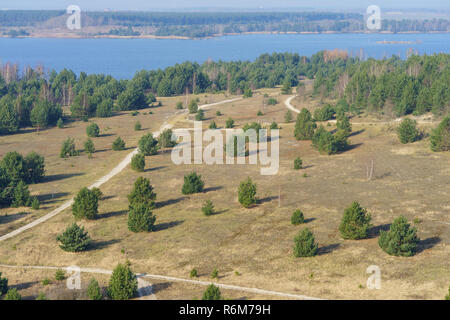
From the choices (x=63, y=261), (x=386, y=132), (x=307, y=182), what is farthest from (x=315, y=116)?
(x=63, y=261)

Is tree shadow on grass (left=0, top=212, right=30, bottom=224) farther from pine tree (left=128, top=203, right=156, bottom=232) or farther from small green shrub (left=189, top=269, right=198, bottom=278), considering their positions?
small green shrub (left=189, top=269, right=198, bottom=278)

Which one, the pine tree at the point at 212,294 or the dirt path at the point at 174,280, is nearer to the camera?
the pine tree at the point at 212,294

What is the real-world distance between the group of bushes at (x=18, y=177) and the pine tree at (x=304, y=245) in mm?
32212

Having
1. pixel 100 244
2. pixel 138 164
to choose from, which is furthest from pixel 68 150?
pixel 100 244

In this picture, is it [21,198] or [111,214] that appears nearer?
[111,214]

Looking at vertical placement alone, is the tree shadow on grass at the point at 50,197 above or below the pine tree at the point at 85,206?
below

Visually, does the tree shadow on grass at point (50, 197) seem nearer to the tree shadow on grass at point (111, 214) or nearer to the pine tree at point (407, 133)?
the tree shadow on grass at point (111, 214)

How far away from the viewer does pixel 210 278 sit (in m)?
40.8

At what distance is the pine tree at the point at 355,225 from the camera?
47625 millimetres

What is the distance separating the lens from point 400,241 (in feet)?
143

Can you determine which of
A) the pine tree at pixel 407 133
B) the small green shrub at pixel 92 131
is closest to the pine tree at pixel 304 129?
the pine tree at pixel 407 133

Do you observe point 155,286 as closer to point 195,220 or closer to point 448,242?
point 195,220

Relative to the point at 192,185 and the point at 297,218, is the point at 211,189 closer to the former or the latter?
the point at 192,185

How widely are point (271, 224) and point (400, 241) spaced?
44.5 ft
